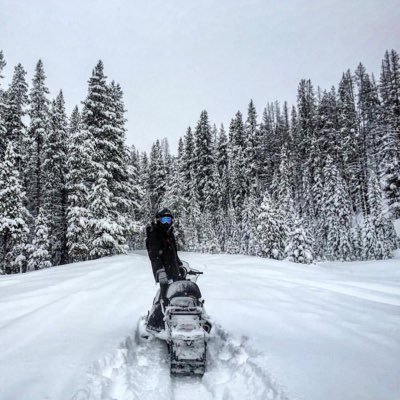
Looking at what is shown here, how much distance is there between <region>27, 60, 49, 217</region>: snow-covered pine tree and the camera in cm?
3225

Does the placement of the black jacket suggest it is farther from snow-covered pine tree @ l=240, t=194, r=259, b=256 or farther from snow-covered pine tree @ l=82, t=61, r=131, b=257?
snow-covered pine tree @ l=240, t=194, r=259, b=256

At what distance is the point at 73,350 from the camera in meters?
4.79

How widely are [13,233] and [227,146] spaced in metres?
39.2

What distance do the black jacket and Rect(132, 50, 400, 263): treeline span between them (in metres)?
20.3

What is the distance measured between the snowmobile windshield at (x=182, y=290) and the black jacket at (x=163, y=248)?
0.92m

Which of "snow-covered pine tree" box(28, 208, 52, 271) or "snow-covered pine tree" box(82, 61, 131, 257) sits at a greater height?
"snow-covered pine tree" box(82, 61, 131, 257)

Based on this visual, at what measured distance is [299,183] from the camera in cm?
6078

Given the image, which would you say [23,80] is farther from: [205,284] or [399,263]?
[399,263]

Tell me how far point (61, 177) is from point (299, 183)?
4314 cm

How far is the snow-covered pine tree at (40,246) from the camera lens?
27578 millimetres

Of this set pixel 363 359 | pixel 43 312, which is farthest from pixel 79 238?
pixel 363 359

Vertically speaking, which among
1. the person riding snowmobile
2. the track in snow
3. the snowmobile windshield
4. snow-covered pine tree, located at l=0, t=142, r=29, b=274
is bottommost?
the track in snow

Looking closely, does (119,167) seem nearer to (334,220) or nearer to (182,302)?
(182,302)

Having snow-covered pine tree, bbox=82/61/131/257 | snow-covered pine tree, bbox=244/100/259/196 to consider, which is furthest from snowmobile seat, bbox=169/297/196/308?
snow-covered pine tree, bbox=244/100/259/196
